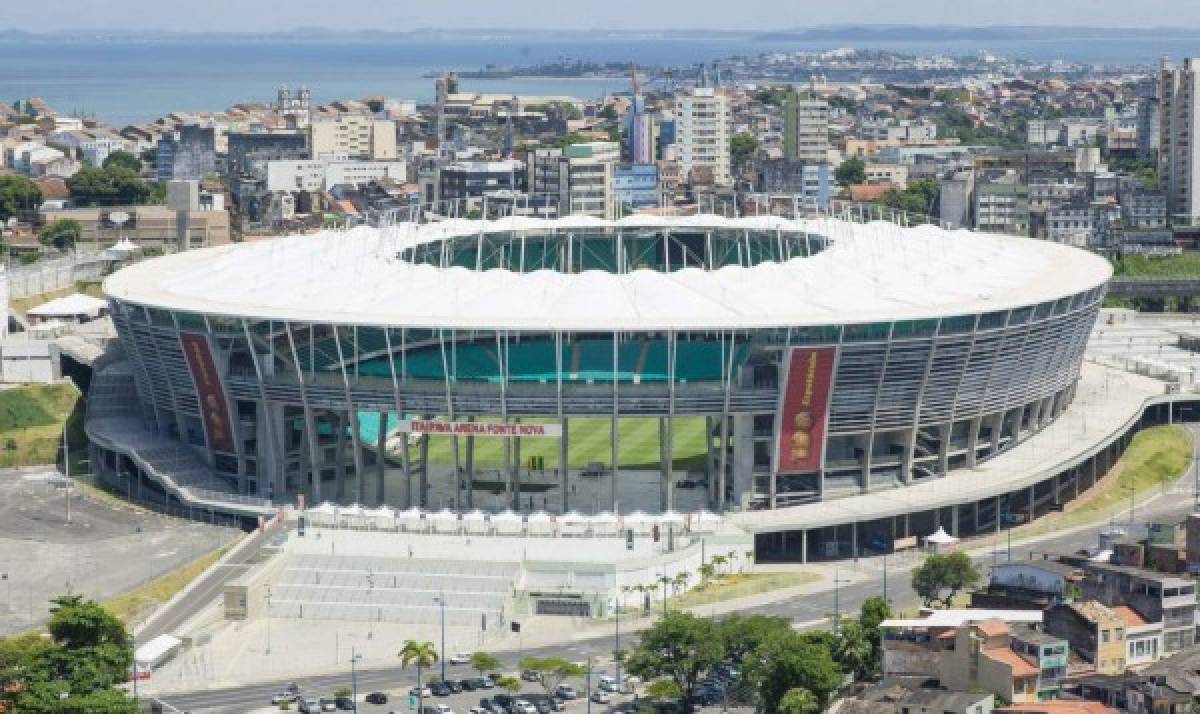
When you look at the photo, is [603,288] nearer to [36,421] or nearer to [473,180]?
[36,421]

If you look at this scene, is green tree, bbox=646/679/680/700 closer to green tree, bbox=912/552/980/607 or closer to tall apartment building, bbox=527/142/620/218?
green tree, bbox=912/552/980/607

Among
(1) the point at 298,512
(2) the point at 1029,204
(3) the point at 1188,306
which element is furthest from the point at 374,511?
(2) the point at 1029,204

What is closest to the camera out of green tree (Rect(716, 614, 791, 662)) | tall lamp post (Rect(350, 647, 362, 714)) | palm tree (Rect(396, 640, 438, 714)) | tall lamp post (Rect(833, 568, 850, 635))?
tall lamp post (Rect(350, 647, 362, 714))

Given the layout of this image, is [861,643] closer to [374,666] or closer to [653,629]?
[653,629]

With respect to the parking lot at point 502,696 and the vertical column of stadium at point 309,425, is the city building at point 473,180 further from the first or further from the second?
the parking lot at point 502,696

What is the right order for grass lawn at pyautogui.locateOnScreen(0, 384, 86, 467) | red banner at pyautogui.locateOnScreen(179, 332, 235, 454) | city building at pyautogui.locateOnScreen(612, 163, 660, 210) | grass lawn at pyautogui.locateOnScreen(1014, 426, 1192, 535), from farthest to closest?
city building at pyautogui.locateOnScreen(612, 163, 660, 210)
grass lawn at pyautogui.locateOnScreen(0, 384, 86, 467)
grass lawn at pyautogui.locateOnScreen(1014, 426, 1192, 535)
red banner at pyautogui.locateOnScreen(179, 332, 235, 454)

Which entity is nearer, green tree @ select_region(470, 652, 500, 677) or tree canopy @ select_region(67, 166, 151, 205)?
green tree @ select_region(470, 652, 500, 677)

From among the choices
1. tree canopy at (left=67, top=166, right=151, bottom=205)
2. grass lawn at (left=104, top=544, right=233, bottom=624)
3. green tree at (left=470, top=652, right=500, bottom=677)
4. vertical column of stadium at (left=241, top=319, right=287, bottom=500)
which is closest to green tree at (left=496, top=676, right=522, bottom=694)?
green tree at (left=470, top=652, right=500, bottom=677)

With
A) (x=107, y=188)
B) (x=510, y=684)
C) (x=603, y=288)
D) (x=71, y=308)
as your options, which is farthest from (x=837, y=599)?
(x=107, y=188)
